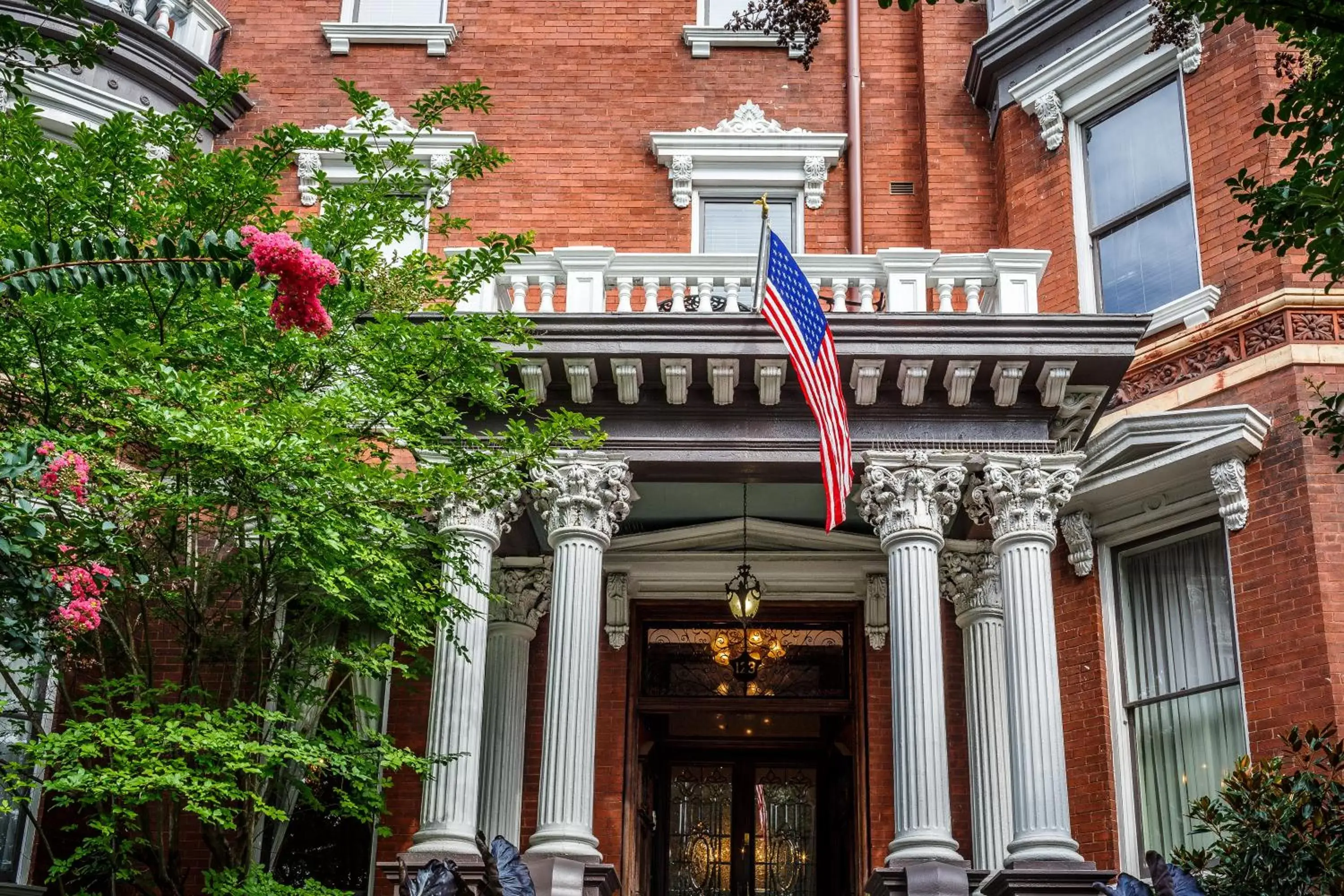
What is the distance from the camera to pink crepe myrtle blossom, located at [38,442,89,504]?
268 inches

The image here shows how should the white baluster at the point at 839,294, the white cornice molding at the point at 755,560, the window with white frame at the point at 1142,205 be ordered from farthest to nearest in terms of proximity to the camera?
the white cornice molding at the point at 755,560 → the window with white frame at the point at 1142,205 → the white baluster at the point at 839,294

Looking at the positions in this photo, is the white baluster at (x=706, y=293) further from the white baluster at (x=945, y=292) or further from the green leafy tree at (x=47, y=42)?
the green leafy tree at (x=47, y=42)

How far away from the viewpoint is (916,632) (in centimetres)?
1013

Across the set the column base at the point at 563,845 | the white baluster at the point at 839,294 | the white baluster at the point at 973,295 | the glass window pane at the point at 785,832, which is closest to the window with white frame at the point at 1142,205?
the white baluster at the point at 973,295

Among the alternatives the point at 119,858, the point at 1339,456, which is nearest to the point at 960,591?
the point at 1339,456

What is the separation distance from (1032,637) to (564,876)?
3719 mm

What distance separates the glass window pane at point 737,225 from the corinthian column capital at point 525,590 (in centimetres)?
425

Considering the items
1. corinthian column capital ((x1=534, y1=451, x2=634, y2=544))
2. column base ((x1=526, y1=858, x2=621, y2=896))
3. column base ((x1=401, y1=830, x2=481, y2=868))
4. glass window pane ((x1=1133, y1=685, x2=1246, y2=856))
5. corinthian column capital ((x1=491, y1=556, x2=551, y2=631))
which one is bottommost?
column base ((x1=526, y1=858, x2=621, y2=896))

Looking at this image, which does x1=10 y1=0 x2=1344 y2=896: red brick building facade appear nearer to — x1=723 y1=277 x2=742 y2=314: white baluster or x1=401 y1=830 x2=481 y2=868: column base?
x1=723 y1=277 x2=742 y2=314: white baluster

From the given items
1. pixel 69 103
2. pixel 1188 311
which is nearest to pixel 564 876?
pixel 1188 311

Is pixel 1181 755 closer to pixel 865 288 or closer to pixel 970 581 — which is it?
pixel 970 581

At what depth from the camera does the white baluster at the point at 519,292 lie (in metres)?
11.3

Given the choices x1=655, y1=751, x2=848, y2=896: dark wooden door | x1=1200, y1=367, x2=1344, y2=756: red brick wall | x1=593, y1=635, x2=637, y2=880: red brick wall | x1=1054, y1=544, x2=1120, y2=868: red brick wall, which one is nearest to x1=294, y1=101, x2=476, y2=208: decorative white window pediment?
x1=593, y1=635, x2=637, y2=880: red brick wall

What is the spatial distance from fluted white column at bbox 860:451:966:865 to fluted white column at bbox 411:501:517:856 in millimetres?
2927
